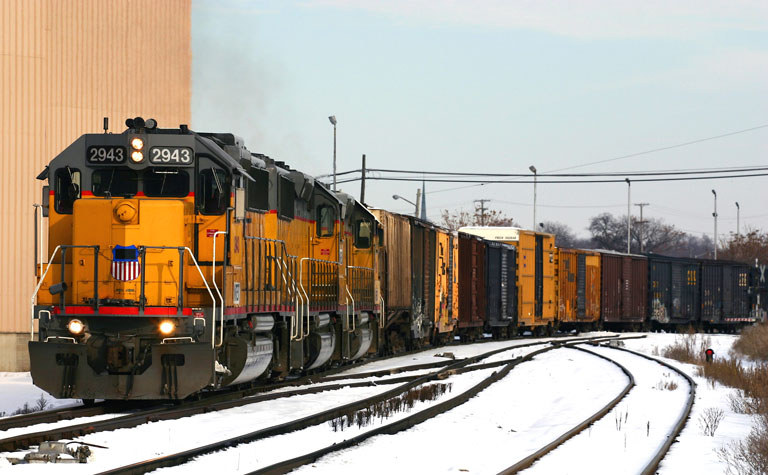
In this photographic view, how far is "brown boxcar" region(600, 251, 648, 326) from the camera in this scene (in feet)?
148

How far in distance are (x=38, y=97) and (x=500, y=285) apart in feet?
58.8

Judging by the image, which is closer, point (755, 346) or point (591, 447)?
point (591, 447)

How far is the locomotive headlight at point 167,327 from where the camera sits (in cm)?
1228

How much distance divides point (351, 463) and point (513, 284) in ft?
94.0

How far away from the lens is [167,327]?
40.4ft

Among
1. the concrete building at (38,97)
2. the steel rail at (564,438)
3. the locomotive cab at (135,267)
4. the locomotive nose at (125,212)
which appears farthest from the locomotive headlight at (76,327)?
the concrete building at (38,97)

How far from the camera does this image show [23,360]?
2353cm

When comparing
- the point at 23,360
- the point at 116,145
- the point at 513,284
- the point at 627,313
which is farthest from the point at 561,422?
the point at 627,313

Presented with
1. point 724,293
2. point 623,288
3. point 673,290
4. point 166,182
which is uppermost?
point 166,182

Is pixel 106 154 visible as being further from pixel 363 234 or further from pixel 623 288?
pixel 623 288

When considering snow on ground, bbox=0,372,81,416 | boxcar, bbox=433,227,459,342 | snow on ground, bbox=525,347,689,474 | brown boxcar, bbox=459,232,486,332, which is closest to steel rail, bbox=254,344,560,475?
snow on ground, bbox=525,347,689,474

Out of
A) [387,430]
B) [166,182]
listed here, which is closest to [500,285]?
[166,182]

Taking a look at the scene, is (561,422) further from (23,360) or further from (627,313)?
(627,313)

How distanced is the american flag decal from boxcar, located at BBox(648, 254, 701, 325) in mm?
39478
